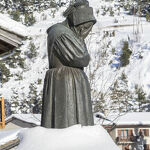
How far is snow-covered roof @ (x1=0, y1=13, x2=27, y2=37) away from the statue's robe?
227 centimetres

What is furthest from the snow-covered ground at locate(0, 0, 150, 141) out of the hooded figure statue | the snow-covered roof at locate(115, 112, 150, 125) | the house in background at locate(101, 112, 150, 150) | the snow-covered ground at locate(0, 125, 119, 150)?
the snow-covered ground at locate(0, 125, 119, 150)

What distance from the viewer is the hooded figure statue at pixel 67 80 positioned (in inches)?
152

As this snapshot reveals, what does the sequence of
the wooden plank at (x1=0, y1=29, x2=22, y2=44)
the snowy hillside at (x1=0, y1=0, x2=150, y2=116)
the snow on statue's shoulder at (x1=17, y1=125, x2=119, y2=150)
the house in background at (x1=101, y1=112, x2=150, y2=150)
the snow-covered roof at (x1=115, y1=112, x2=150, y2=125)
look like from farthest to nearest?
1. the snowy hillside at (x1=0, y1=0, x2=150, y2=116)
2. the house in background at (x1=101, y1=112, x2=150, y2=150)
3. the snow-covered roof at (x1=115, y1=112, x2=150, y2=125)
4. the wooden plank at (x1=0, y1=29, x2=22, y2=44)
5. the snow on statue's shoulder at (x1=17, y1=125, x2=119, y2=150)

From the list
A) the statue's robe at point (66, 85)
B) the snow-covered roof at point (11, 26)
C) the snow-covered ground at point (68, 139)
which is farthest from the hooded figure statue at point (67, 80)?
the snow-covered roof at point (11, 26)

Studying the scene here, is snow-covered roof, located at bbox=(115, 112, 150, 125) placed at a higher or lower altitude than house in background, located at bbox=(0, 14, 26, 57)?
lower

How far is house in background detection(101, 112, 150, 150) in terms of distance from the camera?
27547mm

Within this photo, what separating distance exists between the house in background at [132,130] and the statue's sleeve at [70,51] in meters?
23.1

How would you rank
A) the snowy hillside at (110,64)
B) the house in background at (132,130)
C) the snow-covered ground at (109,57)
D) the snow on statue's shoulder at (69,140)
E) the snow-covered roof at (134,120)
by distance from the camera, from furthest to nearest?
the snow-covered ground at (109,57) < the snowy hillside at (110,64) < the house in background at (132,130) < the snow-covered roof at (134,120) < the snow on statue's shoulder at (69,140)

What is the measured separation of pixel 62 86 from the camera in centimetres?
389

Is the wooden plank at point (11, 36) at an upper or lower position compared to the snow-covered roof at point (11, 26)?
lower

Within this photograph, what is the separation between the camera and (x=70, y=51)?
3.92 m

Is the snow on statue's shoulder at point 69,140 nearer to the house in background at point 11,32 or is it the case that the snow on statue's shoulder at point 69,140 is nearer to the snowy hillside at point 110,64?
the house in background at point 11,32

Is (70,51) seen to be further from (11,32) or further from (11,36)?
(11,36)

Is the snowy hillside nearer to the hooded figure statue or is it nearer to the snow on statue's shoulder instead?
the hooded figure statue
